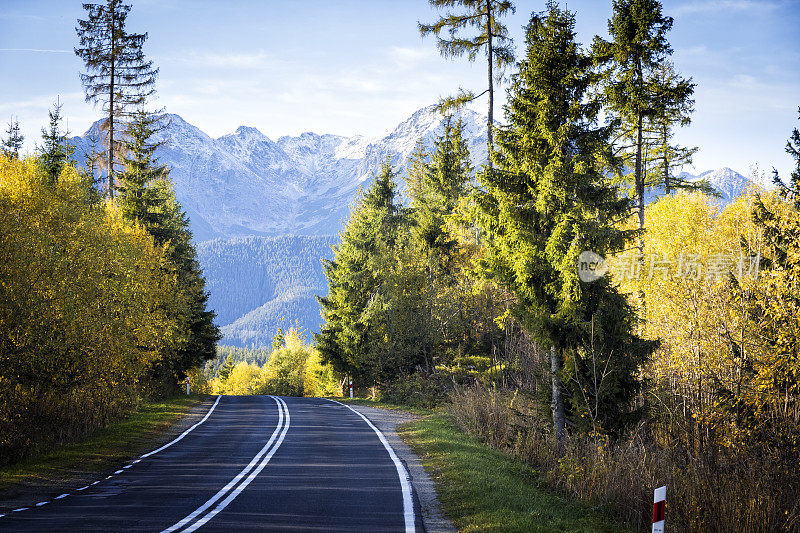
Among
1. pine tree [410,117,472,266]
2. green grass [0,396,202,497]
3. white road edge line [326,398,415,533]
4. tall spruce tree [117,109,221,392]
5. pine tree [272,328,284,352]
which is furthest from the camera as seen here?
pine tree [272,328,284,352]

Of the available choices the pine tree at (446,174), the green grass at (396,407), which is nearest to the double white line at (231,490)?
the green grass at (396,407)

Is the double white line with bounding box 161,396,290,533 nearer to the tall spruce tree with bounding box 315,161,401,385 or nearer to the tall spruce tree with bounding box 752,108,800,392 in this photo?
the tall spruce tree with bounding box 752,108,800,392

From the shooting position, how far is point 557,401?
15.9 m

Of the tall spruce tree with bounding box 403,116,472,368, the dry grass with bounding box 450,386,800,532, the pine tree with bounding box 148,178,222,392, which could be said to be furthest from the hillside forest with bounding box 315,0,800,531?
the pine tree with bounding box 148,178,222,392

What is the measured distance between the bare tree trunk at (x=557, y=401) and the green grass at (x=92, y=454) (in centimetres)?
1158

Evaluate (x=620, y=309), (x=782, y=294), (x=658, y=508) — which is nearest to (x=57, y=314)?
(x=658, y=508)

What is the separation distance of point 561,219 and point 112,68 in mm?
26550

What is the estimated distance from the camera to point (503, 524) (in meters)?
8.53

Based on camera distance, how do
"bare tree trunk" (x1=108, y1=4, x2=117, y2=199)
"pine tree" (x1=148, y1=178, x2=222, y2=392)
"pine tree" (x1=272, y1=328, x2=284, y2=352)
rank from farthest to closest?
"pine tree" (x1=272, y1=328, x2=284, y2=352)
"pine tree" (x1=148, y1=178, x2=222, y2=392)
"bare tree trunk" (x1=108, y1=4, x2=117, y2=199)

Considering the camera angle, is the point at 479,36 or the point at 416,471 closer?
the point at 416,471

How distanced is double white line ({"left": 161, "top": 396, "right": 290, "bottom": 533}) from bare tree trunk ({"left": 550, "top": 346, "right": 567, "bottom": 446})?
787 cm

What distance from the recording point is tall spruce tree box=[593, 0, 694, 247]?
76.5ft

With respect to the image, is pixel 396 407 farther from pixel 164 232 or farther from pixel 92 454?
pixel 164 232

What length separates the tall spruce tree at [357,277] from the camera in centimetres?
3922
